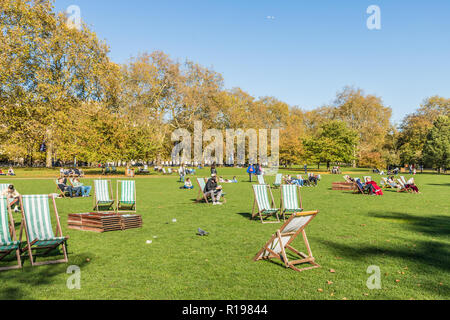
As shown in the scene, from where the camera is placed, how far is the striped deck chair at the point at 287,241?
18.5 ft

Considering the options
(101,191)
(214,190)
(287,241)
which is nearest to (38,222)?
(287,241)

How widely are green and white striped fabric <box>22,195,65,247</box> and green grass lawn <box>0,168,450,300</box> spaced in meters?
0.53

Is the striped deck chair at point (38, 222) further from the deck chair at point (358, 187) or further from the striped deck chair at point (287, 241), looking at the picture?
the deck chair at point (358, 187)

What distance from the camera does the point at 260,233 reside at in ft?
A: 27.7

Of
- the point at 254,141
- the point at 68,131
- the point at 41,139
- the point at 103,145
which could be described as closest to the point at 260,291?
the point at 103,145

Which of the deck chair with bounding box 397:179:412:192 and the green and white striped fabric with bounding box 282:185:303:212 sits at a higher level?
the green and white striped fabric with bounding box 282:185:303:212

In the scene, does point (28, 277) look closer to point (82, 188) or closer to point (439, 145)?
point (82, 188)

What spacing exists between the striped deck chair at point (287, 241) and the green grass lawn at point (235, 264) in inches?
7.7

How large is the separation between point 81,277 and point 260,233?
4561 millimetres

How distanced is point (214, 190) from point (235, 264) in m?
8.11

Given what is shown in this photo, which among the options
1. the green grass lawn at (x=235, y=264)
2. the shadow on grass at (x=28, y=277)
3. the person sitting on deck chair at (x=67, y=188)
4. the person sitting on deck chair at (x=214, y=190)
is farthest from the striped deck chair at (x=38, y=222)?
the person sitting on deck chair at (x=67, y=188)

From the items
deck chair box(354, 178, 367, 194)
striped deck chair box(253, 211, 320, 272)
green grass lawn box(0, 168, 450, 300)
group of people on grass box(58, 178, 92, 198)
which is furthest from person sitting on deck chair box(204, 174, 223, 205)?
deck chair box(354, 178, 367, 194)

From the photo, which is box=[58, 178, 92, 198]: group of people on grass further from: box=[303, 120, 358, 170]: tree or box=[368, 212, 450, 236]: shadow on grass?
box=[303, 120, 358, 170]: tree

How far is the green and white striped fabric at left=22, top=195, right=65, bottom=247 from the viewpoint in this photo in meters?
6.05
